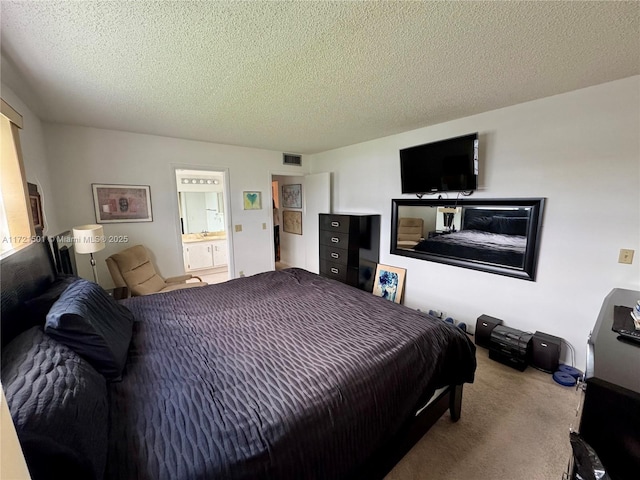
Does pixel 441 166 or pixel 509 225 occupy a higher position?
pixel 441 166

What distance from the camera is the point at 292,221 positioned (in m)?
5.64

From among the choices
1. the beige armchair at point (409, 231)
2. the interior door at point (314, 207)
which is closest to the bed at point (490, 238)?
the beige armchair at point (409, 231)

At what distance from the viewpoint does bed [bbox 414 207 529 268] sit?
2.54 m

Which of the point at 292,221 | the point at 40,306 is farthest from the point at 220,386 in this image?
the point at 292,221

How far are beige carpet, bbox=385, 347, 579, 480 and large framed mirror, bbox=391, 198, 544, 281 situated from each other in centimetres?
104

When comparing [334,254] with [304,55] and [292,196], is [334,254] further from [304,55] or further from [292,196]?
[304,55]

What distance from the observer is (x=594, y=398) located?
97 cm

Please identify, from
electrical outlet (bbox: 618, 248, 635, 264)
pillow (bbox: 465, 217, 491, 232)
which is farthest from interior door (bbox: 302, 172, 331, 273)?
electrical outlet (bbox: 618, 248, 635, 264)

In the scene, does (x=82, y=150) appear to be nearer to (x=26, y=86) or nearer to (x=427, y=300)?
A: (x=26, y=86)

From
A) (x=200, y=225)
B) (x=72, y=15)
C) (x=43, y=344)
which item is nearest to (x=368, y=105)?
(x=72, y=15)

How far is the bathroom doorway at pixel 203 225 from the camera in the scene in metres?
5.14

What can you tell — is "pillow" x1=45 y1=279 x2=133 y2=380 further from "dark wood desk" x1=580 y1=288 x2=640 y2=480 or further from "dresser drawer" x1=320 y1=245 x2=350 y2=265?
"dresser drawer" x1=320 y1=245 x2=350 y2=265

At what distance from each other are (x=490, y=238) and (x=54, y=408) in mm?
3291

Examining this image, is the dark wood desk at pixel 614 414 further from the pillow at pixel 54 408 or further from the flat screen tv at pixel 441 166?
the flat screen tv at pixel 441 166
